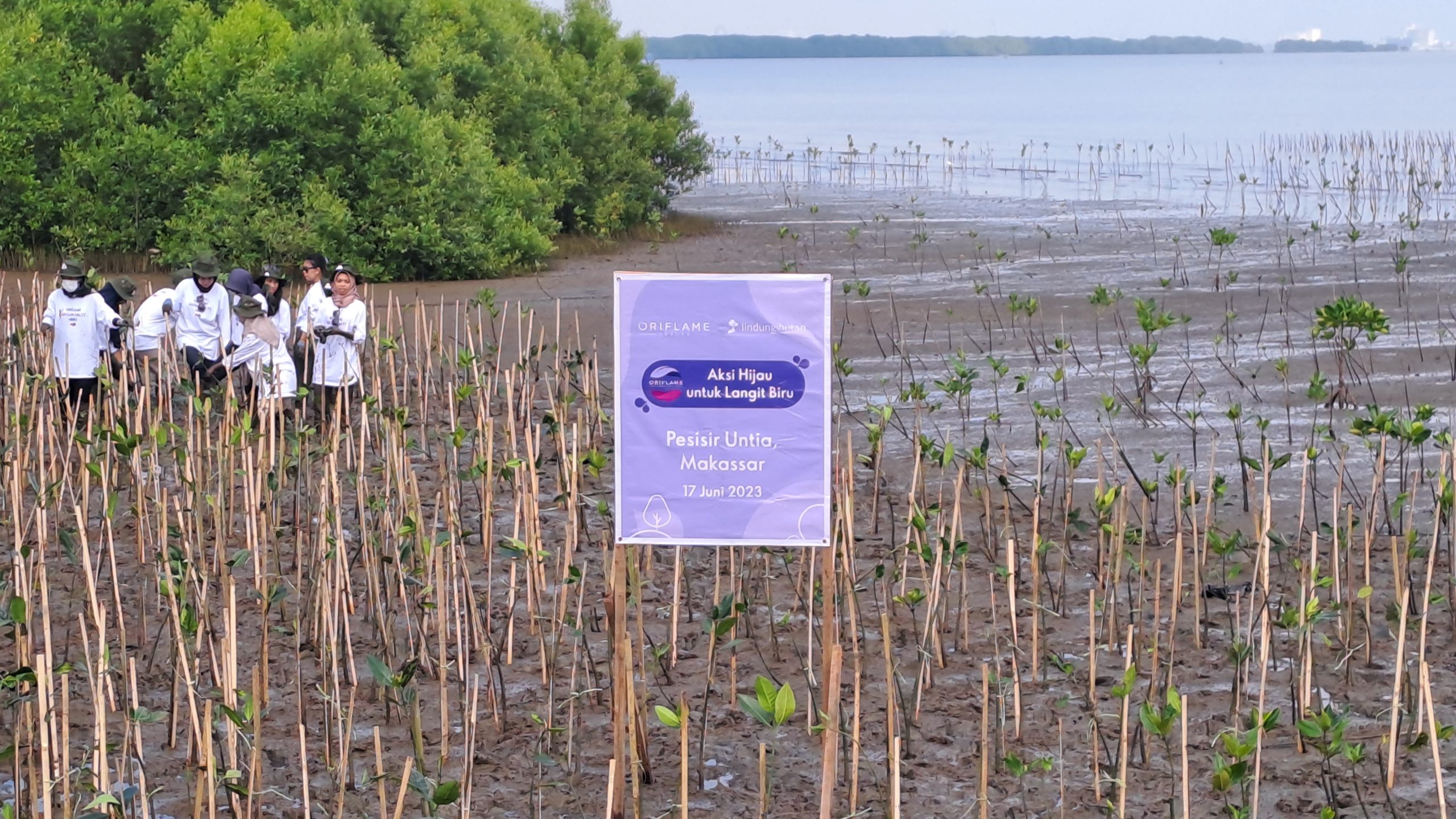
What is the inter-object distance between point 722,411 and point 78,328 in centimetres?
703

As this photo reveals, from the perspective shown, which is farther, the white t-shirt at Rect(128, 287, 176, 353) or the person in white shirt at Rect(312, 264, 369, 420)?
the white t-shirt at Rect(128, 287, 176, 353)

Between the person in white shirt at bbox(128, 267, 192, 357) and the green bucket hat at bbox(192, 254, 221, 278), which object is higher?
the green bucket hat at bbox(192, 254, 221, 278)

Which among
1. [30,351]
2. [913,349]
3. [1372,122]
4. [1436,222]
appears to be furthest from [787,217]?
[1372,122]

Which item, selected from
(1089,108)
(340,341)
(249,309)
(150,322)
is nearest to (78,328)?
(150,322)

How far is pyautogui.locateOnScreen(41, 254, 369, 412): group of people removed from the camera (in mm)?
10445

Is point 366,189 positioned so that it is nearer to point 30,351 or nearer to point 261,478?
point 30,351

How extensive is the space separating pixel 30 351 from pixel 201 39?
373 inches

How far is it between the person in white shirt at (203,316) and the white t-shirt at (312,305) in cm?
47

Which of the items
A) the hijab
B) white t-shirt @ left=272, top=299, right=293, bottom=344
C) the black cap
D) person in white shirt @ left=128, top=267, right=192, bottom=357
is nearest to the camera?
the black cap

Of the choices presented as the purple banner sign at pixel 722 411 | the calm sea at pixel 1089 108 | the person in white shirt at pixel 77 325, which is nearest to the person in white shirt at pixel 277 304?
the person in white shirt at pixel 77 325

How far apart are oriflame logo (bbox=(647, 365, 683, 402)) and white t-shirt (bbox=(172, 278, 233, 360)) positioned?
23.0 ft

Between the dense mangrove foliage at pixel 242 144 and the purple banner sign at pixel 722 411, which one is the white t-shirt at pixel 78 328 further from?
the dense mangrove foliage at pixel 242 144

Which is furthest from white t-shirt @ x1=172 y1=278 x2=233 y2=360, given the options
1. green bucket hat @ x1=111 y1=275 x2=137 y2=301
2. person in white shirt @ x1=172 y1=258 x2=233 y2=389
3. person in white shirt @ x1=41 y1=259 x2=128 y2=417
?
person in white shirt @ x1=41 y1=259 x2=128 y2=417

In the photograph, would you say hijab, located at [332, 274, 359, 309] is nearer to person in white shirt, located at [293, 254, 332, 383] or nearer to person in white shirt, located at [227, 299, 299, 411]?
person in white shirt, located at [293, 254, 332, 383]
